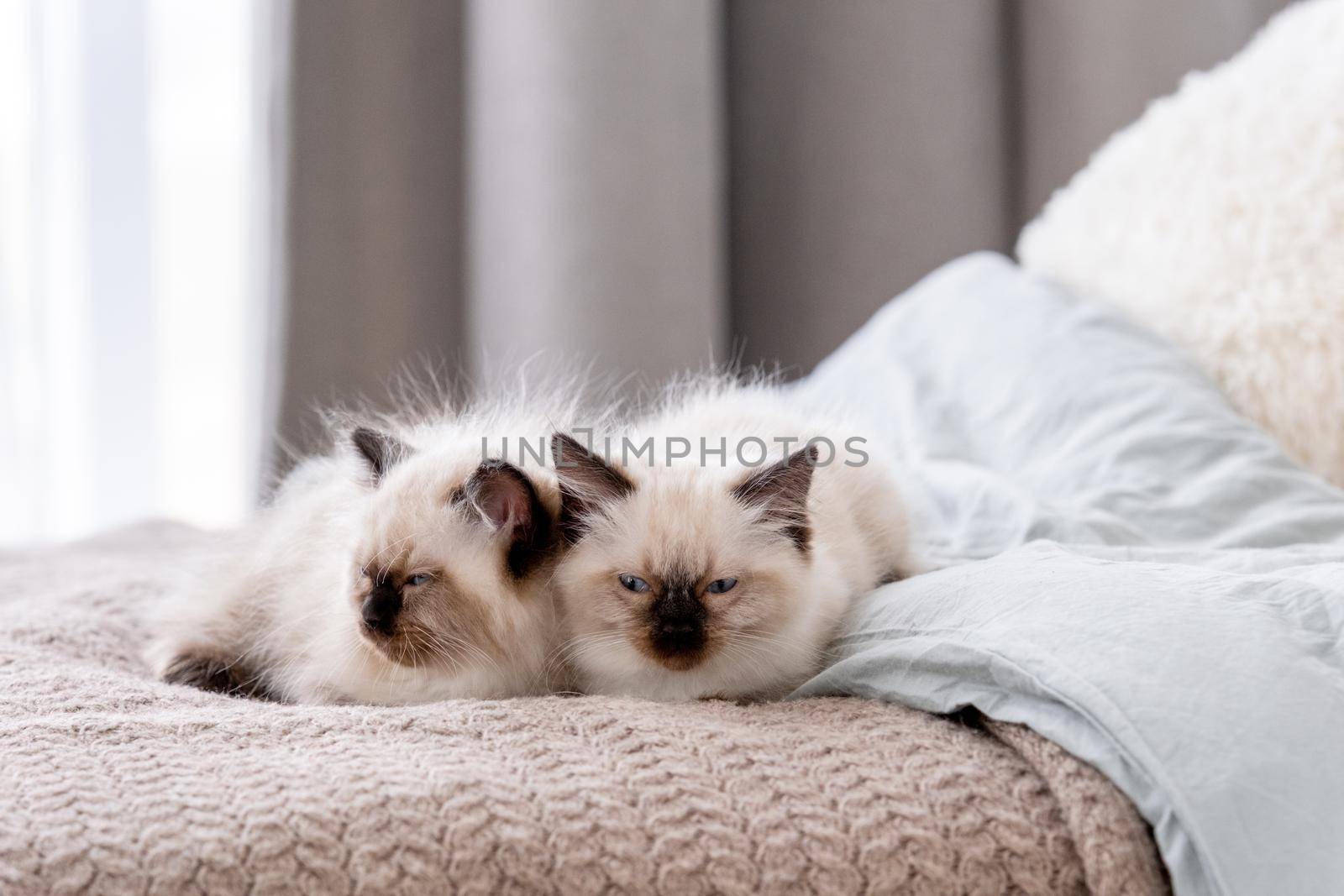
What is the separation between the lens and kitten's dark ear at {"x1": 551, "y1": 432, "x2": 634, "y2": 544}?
36.6 inches

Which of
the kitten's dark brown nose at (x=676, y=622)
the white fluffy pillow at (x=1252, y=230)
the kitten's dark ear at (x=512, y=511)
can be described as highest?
the white fluffy pillow at (x=1252, y=230)

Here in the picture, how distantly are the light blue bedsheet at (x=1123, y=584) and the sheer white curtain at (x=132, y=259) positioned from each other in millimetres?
1600

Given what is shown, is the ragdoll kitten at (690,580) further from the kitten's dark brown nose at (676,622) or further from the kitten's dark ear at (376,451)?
the kitten's dark ear at (376,451)

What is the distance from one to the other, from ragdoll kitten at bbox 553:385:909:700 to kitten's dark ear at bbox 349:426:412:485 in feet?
0.60

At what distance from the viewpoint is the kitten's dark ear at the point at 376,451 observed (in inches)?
40.4

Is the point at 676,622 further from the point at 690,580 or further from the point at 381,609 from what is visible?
the point at 381,609

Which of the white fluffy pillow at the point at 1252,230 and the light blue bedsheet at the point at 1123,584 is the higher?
the white fluffy pillow at the point at 1252,230

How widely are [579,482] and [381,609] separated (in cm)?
20

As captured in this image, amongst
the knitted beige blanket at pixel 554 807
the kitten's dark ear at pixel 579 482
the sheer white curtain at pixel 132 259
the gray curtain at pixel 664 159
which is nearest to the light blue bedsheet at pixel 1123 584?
the knitted beige blanket at pixel 554 807

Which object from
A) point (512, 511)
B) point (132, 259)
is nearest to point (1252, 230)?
point (512, 511)

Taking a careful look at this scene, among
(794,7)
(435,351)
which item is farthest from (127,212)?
(794,7)

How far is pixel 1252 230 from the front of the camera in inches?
57.7

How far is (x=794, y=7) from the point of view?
2.60 meters

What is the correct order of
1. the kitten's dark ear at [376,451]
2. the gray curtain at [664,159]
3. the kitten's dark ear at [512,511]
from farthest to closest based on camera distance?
1. the gray curtain at [664,159]
2. the kitten's dark ear at [376,451]
3. the kitten's dark ear at [512,511]
